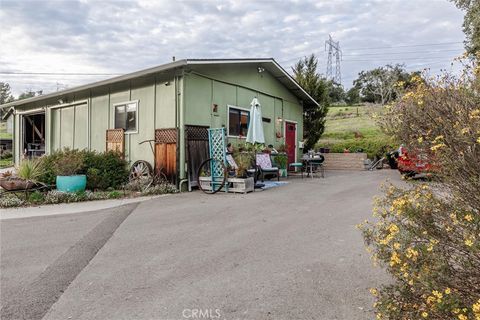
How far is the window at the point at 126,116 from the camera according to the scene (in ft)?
32.9

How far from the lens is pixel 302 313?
2.33m

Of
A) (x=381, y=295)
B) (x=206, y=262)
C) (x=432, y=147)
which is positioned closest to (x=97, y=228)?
(x=206, y=262)

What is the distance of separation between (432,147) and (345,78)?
47784 millimetres

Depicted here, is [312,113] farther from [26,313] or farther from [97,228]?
[26,313]

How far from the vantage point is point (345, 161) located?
15562mm

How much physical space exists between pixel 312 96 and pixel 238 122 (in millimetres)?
6305

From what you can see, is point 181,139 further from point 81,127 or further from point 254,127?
point 81,127

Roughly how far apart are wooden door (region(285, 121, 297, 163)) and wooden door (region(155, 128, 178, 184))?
19.6 ft

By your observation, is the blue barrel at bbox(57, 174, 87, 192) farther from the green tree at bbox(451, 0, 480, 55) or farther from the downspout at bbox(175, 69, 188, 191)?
the green tree at bbox(451, 0, 480, 55)

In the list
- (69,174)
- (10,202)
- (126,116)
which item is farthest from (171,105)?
(10,202)

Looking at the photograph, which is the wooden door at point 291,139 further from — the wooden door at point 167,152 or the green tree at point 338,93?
the green tree at point 338,93

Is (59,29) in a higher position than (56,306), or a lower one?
higher

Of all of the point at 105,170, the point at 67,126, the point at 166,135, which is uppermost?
the point at 67,126

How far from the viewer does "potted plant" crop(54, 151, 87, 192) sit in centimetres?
749
